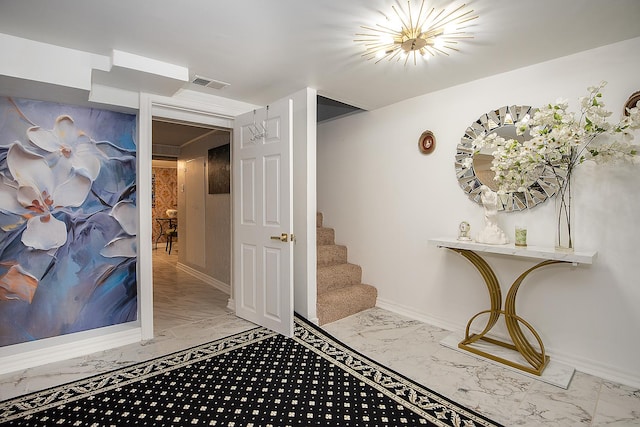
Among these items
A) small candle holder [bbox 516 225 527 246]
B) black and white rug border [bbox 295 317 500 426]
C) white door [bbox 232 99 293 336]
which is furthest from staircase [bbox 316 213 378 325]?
small candle holder [bbox 516 225 527 246]

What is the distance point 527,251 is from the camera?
2.40m

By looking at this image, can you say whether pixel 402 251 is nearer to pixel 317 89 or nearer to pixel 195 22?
pixel 317 89

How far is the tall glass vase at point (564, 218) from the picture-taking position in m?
2.40

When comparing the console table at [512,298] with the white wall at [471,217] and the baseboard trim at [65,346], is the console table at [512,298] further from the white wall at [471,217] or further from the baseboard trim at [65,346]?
the baseboard trim at [65,346]

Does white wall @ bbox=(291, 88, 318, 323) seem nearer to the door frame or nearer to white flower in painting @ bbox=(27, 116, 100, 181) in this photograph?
the door frame

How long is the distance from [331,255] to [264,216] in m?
1.28

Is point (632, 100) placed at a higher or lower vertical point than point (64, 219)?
higher

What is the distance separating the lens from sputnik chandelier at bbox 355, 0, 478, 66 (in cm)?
195

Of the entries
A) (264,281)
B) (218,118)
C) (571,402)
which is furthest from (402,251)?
(218,118)

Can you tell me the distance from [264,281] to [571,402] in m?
2.45

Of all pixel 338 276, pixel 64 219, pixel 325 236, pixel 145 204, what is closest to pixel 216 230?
pixel 325 236

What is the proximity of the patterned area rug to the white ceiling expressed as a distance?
7.57 ft

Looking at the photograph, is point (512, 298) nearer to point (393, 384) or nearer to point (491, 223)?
point (491, 223)

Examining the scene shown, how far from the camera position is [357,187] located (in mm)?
4160
